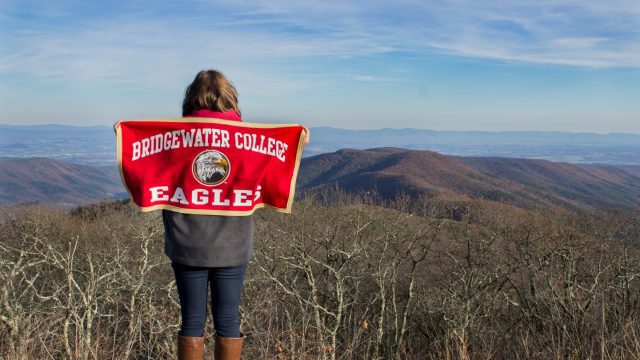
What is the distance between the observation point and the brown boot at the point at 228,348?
2885 mm

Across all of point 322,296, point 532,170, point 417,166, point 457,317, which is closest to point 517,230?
point 457,317

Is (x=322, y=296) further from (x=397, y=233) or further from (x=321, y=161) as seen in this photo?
(x=321, y=161)

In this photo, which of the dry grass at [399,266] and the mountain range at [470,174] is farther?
the mountain range at [470,174]

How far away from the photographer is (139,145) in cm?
295

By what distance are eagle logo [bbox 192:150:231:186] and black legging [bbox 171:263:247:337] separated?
444 mm

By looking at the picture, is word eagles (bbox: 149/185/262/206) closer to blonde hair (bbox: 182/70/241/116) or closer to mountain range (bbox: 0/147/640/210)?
blonde hair (bbox: 182/70/241/116)

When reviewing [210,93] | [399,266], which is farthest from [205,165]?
[399,266]

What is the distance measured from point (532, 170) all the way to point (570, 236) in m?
167

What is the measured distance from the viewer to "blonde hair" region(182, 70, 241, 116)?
2.77 meters

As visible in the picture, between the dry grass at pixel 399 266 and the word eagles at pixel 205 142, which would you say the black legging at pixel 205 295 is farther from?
the dry grass at pixel 399 266

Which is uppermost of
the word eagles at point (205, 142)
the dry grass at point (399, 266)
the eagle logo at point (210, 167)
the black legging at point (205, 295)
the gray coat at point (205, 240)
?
the word eagles at point (205, 142)

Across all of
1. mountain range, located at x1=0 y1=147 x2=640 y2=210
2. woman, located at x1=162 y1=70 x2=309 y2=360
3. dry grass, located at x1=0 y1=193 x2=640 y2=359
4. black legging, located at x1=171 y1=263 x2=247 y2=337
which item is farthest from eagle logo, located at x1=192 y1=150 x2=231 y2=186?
mountain range, located at x1=0 y1=147 x2=640 y2=210

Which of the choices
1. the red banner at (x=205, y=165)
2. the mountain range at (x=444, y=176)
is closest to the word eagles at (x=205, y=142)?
the red banner at (x=205, y=165)

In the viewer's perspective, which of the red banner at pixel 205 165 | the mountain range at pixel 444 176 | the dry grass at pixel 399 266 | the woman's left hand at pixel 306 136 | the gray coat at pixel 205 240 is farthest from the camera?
the mountain range at pixel 444 176
